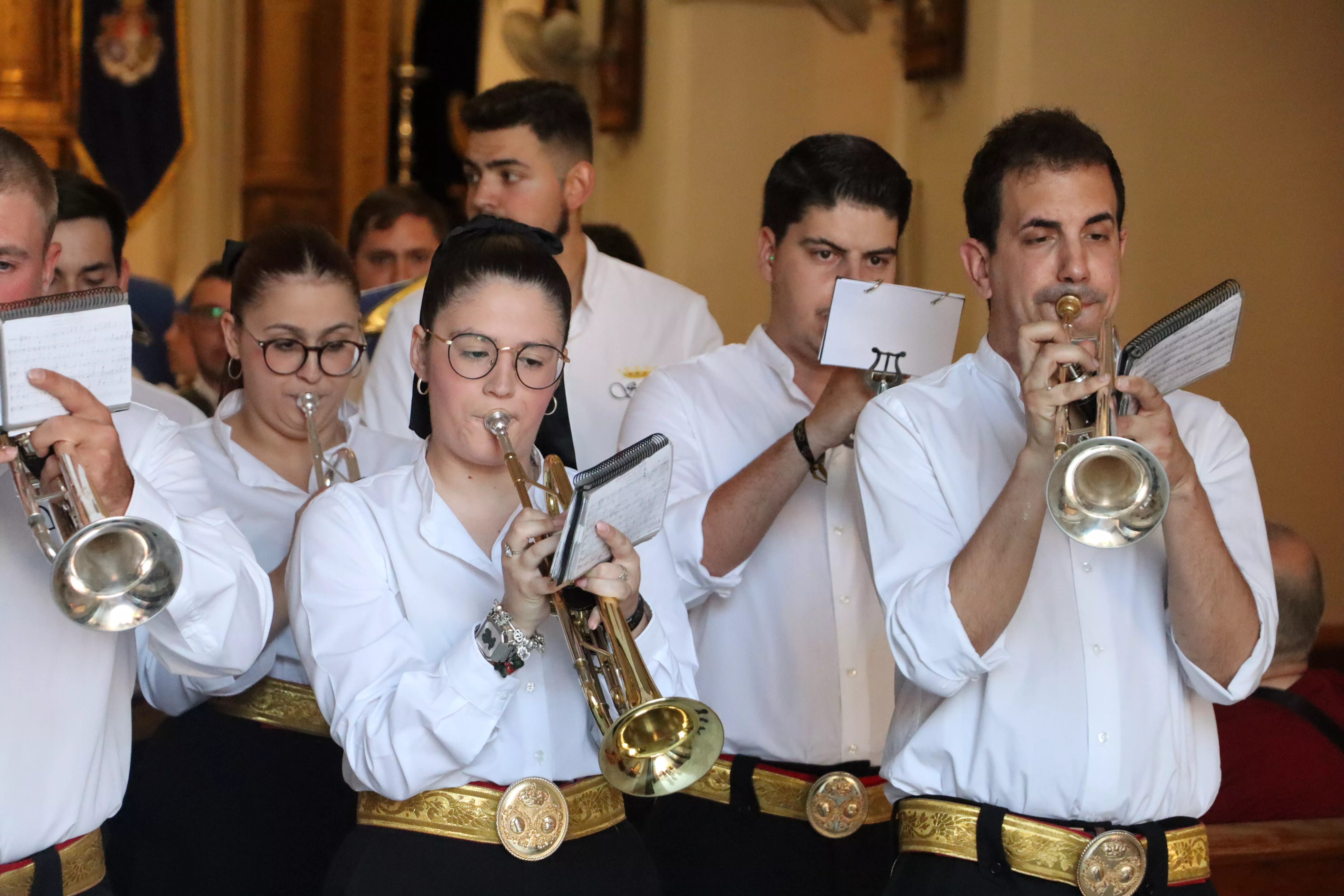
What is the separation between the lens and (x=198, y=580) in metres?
2.17

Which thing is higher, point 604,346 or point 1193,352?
point 1193,352

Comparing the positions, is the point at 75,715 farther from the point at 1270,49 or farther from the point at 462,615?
the point at 1270,49

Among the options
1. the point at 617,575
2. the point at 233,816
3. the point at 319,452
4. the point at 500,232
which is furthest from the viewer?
the point at 319,452

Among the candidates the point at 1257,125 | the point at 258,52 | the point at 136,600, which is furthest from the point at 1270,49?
the point at 258,52

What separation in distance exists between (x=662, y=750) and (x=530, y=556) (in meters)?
0.35

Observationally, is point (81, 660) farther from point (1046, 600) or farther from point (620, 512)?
point (1046, 600)

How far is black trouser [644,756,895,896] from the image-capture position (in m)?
2.68

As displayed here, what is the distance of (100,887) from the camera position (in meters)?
2.20

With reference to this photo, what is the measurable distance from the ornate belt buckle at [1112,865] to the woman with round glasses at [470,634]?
0.62 m

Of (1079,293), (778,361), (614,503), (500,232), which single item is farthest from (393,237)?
(614,503)

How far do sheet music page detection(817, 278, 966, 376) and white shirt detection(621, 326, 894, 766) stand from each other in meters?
0.23

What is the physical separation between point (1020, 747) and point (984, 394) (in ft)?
1.89

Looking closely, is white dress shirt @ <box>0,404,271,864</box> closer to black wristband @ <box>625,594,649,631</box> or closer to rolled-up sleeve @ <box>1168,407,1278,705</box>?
black wristband @ <box>625,594,649,631</box>

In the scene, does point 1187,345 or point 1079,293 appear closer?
point 1187,345
